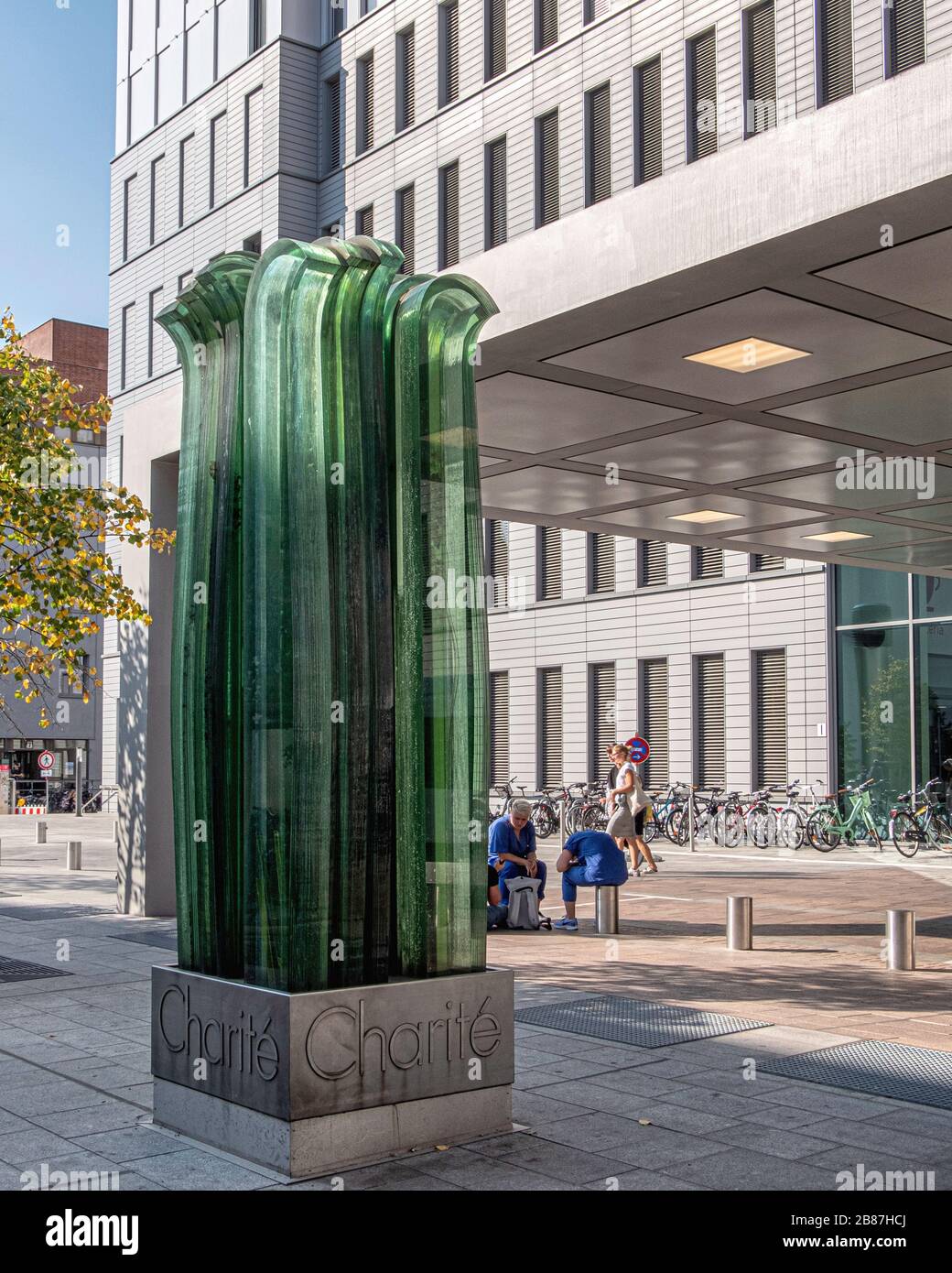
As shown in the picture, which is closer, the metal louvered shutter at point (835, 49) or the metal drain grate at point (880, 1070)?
the metal drain grate at point (880, 1070)

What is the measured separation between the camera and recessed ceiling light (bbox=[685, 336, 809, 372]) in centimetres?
1027

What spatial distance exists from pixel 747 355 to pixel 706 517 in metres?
7.78

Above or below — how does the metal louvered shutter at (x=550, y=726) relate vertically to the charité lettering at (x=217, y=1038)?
above

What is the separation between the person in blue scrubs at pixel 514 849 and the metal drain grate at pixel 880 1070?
18.8 feet

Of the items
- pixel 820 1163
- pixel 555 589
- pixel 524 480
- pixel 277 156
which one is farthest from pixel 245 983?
pixel 277 156

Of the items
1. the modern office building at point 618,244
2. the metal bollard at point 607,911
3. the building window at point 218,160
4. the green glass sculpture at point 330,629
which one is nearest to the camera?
the green glass sculpture at point 330,629

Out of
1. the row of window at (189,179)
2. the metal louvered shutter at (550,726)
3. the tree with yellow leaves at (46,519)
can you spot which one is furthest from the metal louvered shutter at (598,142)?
the tree with yellow leaves at (46,519)

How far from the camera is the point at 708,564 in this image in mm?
32812

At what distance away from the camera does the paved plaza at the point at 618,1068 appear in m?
5.38

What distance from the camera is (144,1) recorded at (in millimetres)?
47344

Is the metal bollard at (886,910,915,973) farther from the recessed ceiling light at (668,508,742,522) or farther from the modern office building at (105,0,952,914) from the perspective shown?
the recessed ceiling light at (668,508,742,522)

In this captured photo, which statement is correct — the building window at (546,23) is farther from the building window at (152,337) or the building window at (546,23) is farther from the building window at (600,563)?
the building window at (152,337)

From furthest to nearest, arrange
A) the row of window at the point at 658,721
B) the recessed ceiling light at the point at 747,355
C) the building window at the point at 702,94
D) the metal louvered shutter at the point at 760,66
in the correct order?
the row of window at the point at 658,721
the building window at the point at 702,94
the metal louvered shutter at the point at 760,66
the recessed ceiling light at the point at 747,355

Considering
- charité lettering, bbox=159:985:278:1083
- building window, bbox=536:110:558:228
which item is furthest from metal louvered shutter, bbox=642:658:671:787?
charité lettering, bbox=159:985:278:1083
